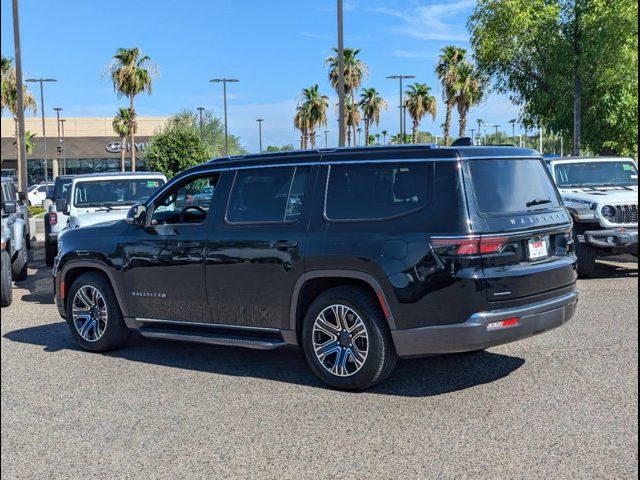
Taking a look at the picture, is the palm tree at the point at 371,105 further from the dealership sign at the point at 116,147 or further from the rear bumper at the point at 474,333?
the rear bumper at the point at 474,333

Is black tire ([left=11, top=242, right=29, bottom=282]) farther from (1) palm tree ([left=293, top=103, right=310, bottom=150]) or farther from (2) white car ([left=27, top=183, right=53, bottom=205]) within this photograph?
(1) palm tree ([left=293, top=103, right=310, bottom=150])

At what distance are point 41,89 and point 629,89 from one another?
43918 millimetres

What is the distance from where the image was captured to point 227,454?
4367 millimetres

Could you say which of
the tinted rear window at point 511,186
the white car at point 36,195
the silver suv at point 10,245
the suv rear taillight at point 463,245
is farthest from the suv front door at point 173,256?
the white car at point 36,195

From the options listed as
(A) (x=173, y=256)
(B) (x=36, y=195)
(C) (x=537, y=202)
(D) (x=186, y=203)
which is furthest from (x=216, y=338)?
(B) (x=36, y=195)

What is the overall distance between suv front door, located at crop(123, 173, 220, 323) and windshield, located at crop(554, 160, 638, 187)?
7.66 m

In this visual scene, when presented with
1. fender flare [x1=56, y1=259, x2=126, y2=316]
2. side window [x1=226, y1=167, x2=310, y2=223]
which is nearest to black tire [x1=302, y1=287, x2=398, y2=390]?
side window [x1=226, y1=167, x2=310, y2=223]

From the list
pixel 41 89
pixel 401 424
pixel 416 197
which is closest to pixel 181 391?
pixel 401 424

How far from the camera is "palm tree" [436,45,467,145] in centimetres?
4595

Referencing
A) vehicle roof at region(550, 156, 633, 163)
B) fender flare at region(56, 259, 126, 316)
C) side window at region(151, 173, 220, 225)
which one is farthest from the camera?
vehicle roof at region(550, 156, 633, 163)

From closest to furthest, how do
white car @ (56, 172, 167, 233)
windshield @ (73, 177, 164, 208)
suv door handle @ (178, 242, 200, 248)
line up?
1. suv door handle @ (178, 242, 200, 248)
2. white car @ (56, 172, 167, 233)
3. windshield @ (73, 177, 164, 208)

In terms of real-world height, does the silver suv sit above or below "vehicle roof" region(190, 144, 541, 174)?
below

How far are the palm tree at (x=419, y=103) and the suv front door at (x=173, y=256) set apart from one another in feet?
180

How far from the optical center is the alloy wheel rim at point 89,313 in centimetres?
695
